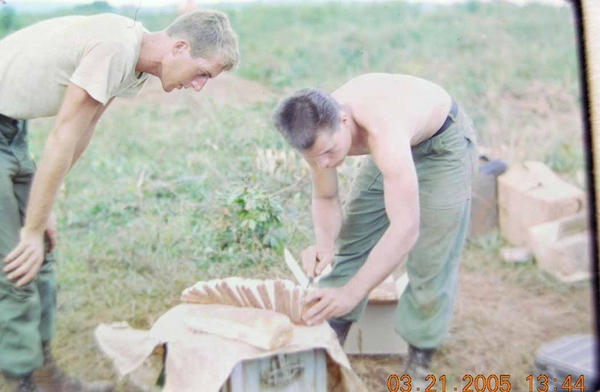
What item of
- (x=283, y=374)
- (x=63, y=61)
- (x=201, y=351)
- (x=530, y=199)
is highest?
(x=63, y=61)

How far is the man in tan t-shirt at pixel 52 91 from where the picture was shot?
2.55 metres

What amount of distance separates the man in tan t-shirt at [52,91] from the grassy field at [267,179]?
34 centimetres

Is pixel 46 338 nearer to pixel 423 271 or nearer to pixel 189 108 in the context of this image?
pixel 423 271

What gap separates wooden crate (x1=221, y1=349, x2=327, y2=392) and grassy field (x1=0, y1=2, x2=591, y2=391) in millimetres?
613

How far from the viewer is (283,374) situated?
106 inches

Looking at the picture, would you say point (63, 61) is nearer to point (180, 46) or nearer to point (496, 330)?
point (180, 46)

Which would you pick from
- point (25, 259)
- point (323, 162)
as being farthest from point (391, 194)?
point (25, 259)

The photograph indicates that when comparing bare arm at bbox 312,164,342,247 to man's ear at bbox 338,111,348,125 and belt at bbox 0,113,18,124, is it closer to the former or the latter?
man's ear at bbox 338,111,348,125

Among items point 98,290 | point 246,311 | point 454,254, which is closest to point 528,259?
point 454,254

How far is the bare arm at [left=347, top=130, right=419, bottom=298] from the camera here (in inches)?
103

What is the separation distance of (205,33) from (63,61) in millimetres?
539

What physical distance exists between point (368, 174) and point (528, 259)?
165 cm

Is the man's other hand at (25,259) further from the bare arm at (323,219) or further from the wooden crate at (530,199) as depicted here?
the wooden crate at (530,199)

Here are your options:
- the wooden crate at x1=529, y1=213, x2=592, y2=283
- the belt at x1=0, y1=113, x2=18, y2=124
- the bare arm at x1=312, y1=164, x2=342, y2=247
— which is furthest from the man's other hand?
the wooden crate at x1=529, y1=213, x2=592, y2=283
